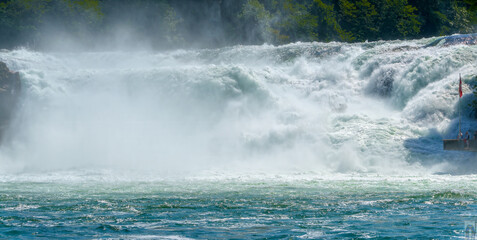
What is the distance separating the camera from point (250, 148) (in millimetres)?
23859

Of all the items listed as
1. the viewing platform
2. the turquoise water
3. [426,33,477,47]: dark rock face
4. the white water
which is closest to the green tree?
the white water

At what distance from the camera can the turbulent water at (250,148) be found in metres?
12.2

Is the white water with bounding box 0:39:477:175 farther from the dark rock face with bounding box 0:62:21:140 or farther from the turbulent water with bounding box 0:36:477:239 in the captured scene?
the dark rock face with bounding box 0:62:21:140

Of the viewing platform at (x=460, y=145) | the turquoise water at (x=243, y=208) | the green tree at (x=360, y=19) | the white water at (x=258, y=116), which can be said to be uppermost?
the green tree at (x=360, y=19)

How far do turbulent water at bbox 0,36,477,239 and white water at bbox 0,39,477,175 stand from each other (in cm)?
6

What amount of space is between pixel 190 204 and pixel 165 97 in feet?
49.7

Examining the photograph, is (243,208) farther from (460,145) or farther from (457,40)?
(457,40)

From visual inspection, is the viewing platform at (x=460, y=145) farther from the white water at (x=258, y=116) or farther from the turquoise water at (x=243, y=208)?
the turquoise water at (x=243, y=208)

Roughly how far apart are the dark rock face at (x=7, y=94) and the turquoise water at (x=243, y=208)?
9.59 metres

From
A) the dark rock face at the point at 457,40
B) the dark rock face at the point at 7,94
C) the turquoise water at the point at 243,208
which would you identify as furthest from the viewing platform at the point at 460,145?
the dark rock face at the point at 7,94

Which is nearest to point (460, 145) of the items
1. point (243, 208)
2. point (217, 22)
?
point (243, 208)

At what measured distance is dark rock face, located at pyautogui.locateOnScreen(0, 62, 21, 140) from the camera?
28083mm

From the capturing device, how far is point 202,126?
87.2 ft

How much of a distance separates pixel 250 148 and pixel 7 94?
10569 millimetres
